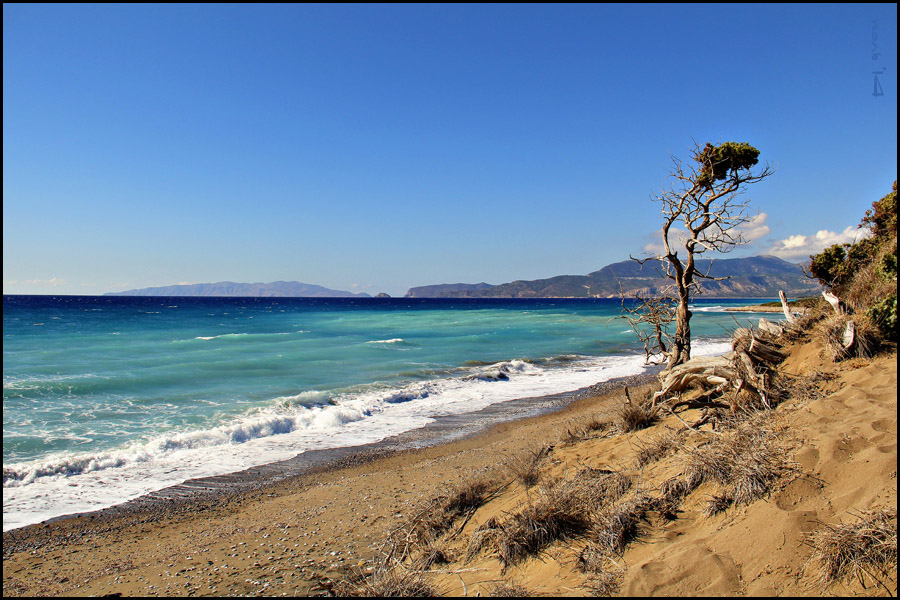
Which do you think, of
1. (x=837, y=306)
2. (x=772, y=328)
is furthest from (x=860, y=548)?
(x=772, y=328)

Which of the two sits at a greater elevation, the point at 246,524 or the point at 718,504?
the point at 718,504

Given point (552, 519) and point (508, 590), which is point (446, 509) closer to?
point (552, 519)

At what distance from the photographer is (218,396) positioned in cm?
1523

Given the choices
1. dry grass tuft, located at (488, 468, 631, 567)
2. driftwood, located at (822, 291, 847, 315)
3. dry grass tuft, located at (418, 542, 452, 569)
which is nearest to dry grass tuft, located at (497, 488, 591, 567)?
dry grass tuft, located at (488, 468, 631, 567)

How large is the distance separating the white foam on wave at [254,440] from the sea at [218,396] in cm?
4

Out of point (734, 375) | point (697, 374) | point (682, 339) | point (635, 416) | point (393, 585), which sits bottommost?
point (393, 585)

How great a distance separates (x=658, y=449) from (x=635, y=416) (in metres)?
1.89

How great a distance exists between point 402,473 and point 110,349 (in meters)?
25.8

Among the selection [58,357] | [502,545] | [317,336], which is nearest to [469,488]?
[502,545]

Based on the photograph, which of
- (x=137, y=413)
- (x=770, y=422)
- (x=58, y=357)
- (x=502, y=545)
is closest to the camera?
(x=502, y=545)

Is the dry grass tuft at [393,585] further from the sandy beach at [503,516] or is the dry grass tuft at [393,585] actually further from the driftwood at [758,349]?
the driftwood at [758,349]

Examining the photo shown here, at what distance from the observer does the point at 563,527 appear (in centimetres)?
418

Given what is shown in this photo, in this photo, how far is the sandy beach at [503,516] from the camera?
3.33 metres

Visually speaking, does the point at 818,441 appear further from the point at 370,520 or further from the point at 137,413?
the point at 137,413
